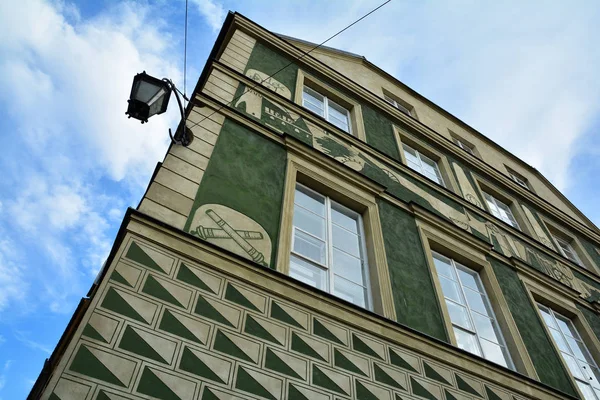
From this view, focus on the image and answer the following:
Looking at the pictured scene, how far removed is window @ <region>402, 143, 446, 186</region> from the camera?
924 cm

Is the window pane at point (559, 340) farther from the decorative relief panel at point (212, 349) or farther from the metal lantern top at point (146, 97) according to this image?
the metal lantern top at point (146, 97)

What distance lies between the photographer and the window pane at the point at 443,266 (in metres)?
6.59

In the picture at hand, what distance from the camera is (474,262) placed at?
23.2 ft

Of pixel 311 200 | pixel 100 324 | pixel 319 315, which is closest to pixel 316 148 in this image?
pixel 311 200

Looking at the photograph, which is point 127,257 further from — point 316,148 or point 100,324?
point 316,148

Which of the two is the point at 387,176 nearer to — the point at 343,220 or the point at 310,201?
the point at 343,220

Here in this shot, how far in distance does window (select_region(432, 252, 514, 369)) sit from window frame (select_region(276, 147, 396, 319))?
3.76 ft

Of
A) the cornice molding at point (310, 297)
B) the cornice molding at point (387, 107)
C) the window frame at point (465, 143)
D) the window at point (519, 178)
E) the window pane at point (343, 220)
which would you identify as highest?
the window at point (519, 178)

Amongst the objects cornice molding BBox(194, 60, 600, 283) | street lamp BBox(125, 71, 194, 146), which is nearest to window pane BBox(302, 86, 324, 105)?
cornice molding BBox(194, 60, 600, 283)

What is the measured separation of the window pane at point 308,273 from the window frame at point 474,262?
1.64 metres

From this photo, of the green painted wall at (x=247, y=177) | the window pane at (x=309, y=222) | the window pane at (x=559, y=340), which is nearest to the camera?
the green painted wall at (x=247, y=177)

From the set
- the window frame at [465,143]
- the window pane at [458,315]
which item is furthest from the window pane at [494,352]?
the window frame at [465,143]

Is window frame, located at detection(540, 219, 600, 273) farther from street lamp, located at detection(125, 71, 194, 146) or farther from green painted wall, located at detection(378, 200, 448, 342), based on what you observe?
street lamp, located at detection(125, 71, 194, 146)

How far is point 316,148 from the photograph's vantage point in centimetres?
668
